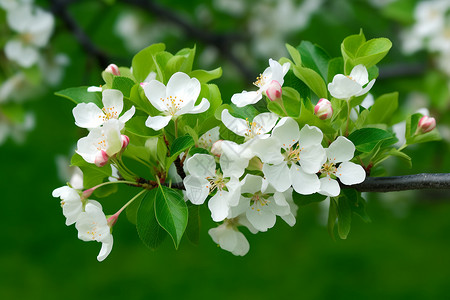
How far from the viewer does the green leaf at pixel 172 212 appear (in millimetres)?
1002

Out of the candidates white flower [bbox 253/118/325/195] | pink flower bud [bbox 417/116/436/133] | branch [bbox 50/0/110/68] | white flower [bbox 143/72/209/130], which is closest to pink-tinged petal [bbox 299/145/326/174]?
white flower [bbox 253/118/325/195]

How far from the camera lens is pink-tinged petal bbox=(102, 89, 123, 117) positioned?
1.09 meters

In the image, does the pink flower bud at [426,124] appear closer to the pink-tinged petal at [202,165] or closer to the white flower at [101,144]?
the pink-tinged petal at [202,165]

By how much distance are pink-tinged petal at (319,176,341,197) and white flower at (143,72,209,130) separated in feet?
0.92

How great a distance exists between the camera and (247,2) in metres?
3.63

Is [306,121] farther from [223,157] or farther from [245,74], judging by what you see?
[245,74]

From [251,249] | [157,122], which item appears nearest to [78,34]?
[157,122]

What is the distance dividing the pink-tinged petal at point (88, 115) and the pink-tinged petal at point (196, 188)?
0.77 ft

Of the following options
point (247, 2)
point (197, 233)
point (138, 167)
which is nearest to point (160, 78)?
point (197, 233)

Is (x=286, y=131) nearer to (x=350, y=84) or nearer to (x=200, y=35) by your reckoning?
(x=350, y=84)

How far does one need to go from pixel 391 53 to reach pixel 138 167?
2.49 m

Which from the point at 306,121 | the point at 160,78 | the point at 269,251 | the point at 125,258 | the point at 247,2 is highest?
the point at 247,2

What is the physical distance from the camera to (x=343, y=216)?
44.7 inches

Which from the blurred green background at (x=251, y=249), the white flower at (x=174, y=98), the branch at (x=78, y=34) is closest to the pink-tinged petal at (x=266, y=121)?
the white flower at (x=174, y=98)
